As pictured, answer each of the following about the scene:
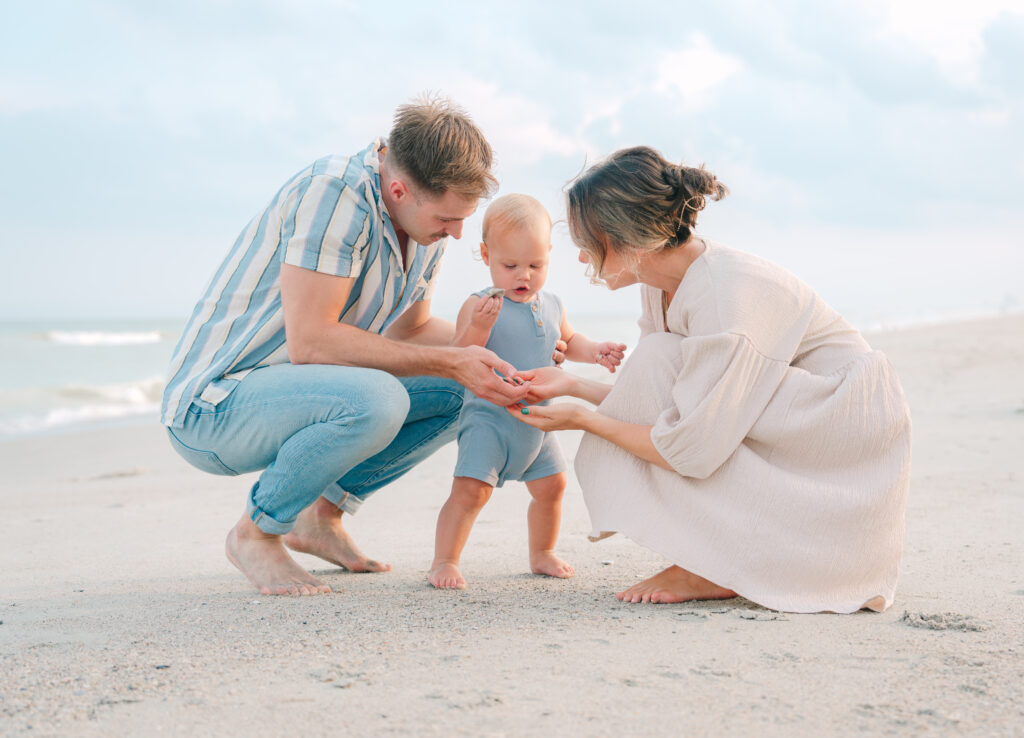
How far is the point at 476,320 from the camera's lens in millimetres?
3178

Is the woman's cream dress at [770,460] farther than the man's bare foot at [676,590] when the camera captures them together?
No

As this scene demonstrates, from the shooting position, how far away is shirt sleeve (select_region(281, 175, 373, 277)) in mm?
2832

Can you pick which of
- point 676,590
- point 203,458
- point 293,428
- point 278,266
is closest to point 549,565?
point 676,590

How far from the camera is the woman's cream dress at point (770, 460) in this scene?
251cm

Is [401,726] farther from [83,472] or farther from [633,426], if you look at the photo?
[83,472]

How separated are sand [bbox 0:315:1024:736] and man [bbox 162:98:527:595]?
1.29 feet

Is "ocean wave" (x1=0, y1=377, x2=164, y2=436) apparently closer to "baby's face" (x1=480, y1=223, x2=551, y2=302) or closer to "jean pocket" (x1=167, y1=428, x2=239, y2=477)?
"jean pocket" (x1=167, y1=428, x2=239, y2=477)

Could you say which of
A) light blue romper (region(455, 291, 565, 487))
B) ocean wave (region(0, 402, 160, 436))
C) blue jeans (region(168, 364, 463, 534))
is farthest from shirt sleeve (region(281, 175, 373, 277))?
ocean wave (region(0, 402, 160, 436))

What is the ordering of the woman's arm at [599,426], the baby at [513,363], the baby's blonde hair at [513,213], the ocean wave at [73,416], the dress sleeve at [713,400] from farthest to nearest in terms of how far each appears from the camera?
the ocean wave at [73,416] → the baby's blonde hair at [513,213] → the baby at [513,363] → the woman's arm at [599,426] → the dress sleeve at [713,400]

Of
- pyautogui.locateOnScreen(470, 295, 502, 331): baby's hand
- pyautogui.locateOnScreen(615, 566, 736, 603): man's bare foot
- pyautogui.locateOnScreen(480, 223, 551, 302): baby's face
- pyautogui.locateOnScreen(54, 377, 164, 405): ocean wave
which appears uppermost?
pyautogui.locateOnScreen(480, 223, 551, 302): baby's face

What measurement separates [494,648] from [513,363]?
4.47 feet

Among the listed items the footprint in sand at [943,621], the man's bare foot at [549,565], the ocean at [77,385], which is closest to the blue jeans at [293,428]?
the man's bare foot at [549,565]

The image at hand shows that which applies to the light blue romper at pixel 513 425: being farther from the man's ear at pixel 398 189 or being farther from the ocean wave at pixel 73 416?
the ocean wave at pixel 73 416

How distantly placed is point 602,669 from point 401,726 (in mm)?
503
